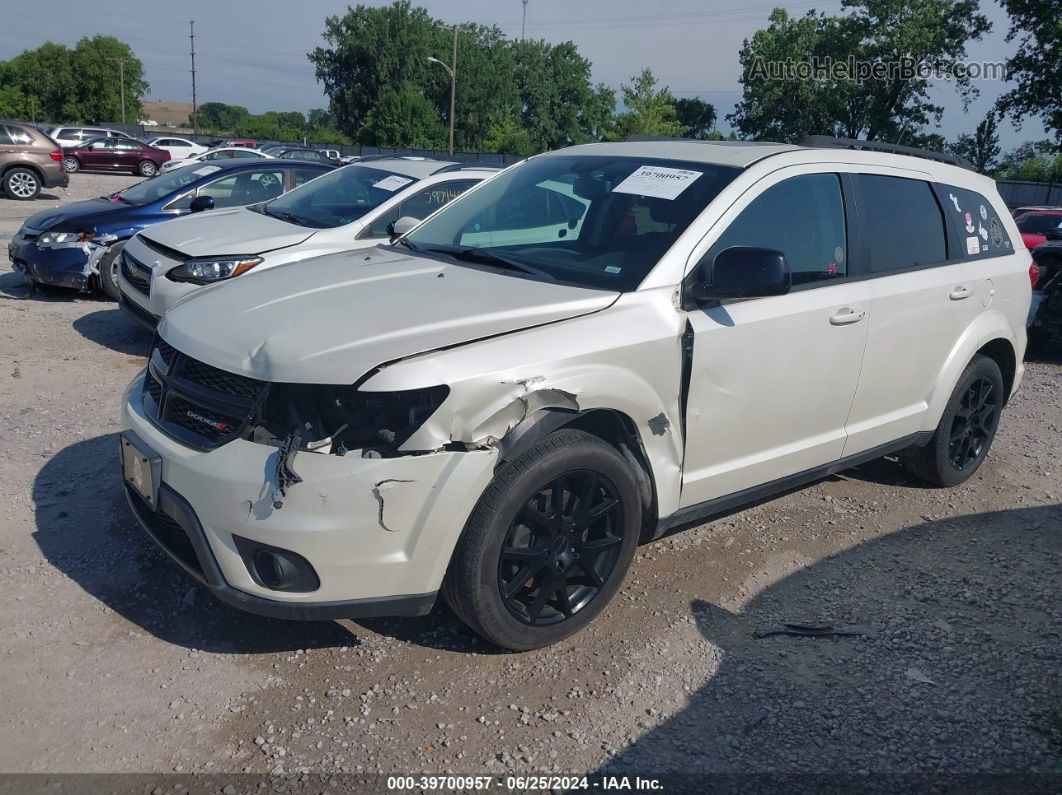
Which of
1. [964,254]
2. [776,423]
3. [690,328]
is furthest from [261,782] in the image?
[964,254]

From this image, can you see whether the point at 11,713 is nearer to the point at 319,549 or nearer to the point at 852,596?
the point at 319,549

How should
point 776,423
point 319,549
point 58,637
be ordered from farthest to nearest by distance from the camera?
point 776,423, point 58,637, point 319,549

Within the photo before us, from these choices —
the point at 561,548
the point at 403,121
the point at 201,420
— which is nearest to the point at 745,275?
the point at 561,548

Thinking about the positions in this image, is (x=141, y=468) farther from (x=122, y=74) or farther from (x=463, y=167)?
(x=122, y=74)

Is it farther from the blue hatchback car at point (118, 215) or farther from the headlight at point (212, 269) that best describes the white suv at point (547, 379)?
the blue hatchback car at point (118, 215)

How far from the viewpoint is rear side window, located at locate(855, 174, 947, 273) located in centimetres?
439

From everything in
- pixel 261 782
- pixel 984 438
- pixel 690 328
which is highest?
pixel 690 328

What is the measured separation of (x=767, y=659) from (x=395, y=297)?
1970 millimetres

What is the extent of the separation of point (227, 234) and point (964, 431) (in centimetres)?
533

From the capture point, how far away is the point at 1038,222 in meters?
16.1

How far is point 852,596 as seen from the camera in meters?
4.02

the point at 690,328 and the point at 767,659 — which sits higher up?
the point at 690,328

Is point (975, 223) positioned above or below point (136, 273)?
above

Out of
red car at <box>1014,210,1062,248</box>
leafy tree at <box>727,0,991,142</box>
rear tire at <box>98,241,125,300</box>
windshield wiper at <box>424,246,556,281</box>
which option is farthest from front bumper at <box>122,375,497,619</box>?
leafy tree at <box>727,0,991,142</box>
